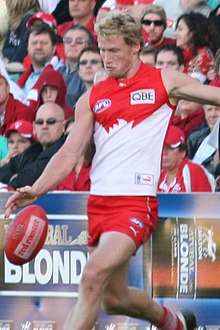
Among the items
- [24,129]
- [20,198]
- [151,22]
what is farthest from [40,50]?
[20,198]

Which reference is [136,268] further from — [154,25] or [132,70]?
[154,25]

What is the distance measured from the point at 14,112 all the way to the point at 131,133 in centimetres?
440

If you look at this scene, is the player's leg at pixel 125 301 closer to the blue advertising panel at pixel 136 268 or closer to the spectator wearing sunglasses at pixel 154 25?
the blue advertising panel at pixel 136 268

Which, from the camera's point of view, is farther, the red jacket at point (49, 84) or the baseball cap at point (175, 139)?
the red jacket at point (49, 84)

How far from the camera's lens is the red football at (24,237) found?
9.40 metres

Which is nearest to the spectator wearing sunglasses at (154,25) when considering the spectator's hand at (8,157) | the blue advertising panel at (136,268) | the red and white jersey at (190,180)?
the spectator's hand at (8,157)

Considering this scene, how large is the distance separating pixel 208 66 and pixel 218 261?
2.70 metres

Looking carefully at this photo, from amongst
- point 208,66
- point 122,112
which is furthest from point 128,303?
point 208,66

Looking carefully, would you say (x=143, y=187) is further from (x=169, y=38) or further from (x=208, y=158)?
(x=169, y=38)

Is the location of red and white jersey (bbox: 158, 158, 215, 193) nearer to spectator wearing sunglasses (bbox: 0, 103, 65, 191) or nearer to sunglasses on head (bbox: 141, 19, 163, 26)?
spectator wearing sunglasses (bbox: 0, 103, 65, 191)

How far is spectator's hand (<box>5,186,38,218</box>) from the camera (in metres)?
9.02

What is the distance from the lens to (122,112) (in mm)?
9266

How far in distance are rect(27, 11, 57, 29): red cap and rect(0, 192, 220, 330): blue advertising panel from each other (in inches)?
145

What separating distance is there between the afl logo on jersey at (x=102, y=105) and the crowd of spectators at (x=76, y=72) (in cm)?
181
